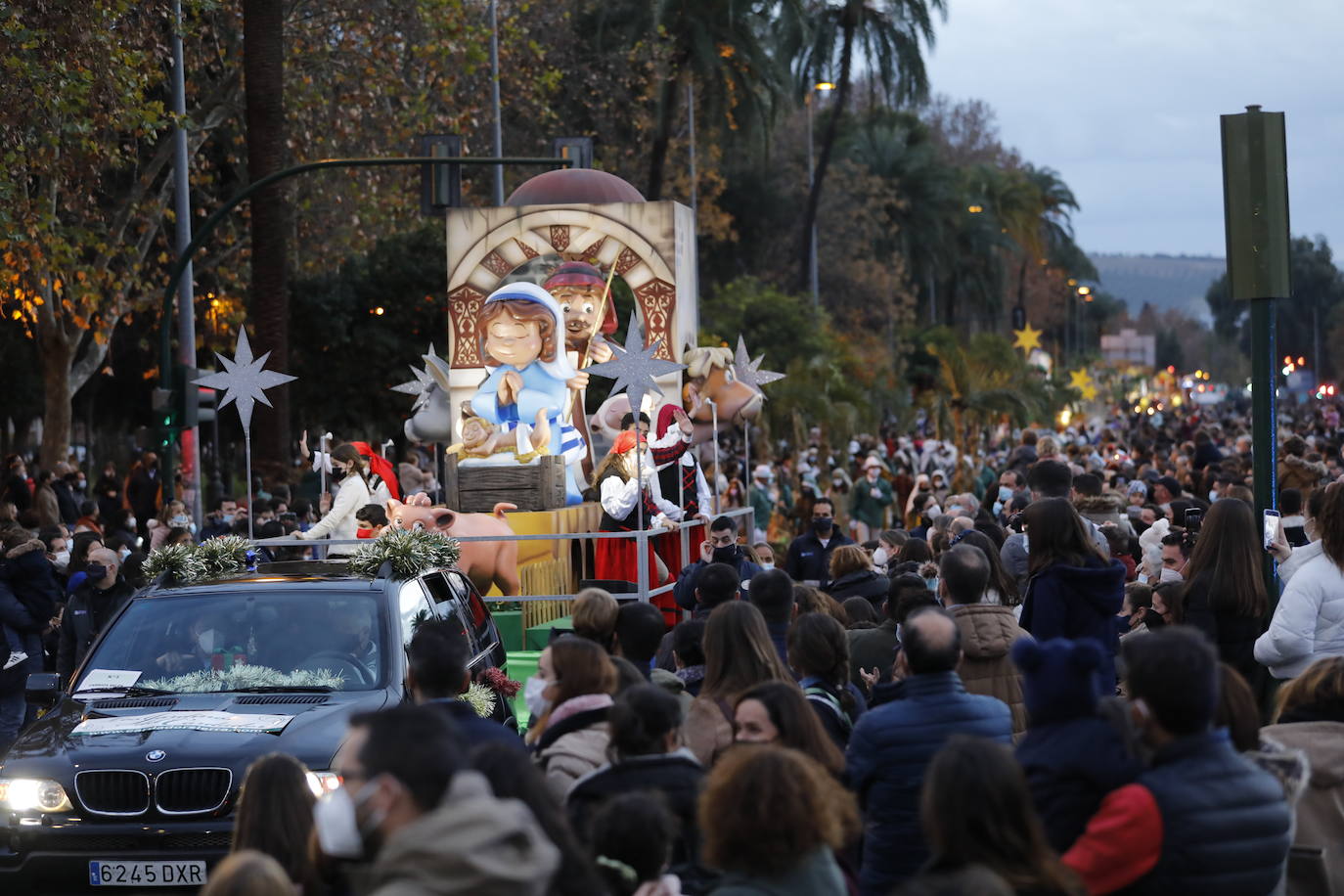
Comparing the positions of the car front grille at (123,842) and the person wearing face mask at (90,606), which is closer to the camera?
the car front grille at (123,842)

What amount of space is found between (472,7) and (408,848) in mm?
35449

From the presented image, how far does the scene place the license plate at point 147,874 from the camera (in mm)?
7453

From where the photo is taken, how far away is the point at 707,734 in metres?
6.21

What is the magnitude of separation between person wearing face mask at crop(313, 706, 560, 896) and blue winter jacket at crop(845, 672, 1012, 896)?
1.71 m

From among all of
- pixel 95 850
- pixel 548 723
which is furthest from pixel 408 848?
→ pixel 95 850

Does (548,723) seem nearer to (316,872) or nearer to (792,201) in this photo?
(316,872)

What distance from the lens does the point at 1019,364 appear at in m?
44.6

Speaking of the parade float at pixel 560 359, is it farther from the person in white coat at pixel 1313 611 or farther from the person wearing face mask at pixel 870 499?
the person in white coat at pixel 1313 611

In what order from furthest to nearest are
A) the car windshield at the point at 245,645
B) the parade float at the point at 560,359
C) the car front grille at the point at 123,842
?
the parade float at the point at 560,359, the car windshield at the point at 245,645, the car front grille at the point at 123,842

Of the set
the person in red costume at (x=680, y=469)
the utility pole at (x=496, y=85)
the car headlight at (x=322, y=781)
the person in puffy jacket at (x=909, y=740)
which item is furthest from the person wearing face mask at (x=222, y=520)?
the utility pole at (x=496, y=85)

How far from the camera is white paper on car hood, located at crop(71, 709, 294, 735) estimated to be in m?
7.80

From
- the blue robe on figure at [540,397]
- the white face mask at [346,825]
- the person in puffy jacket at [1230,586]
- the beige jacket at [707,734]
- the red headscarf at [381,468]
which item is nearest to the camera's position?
the white face mask at [346,825]

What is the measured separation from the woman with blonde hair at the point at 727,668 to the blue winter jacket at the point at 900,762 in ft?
2.38

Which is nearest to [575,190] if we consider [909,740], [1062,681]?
[909,740]
